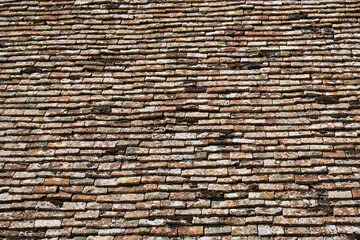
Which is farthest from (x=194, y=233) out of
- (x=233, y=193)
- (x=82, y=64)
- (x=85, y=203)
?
(x=82, y=64)

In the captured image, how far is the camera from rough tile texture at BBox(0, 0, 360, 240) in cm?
464

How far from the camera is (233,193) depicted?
4.73 meters

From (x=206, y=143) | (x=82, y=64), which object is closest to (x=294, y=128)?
(x=206, y=143)

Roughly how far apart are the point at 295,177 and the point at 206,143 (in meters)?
1.19

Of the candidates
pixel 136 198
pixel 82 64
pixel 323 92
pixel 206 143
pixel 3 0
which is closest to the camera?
pixel 136 198

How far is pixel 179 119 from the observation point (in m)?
5.43

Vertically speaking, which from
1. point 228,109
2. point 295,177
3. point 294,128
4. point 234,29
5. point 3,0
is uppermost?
point 3,0

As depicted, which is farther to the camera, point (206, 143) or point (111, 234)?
point (206, 143)

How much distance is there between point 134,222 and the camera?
Result: 4.62m

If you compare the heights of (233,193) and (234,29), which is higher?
(234,29)

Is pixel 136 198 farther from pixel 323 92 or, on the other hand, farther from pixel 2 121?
pixel 323 92

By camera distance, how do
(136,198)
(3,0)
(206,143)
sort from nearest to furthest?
(136,198), (206,143), (3,0)

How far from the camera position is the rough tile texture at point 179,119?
183 inches

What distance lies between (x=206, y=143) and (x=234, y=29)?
213cm
